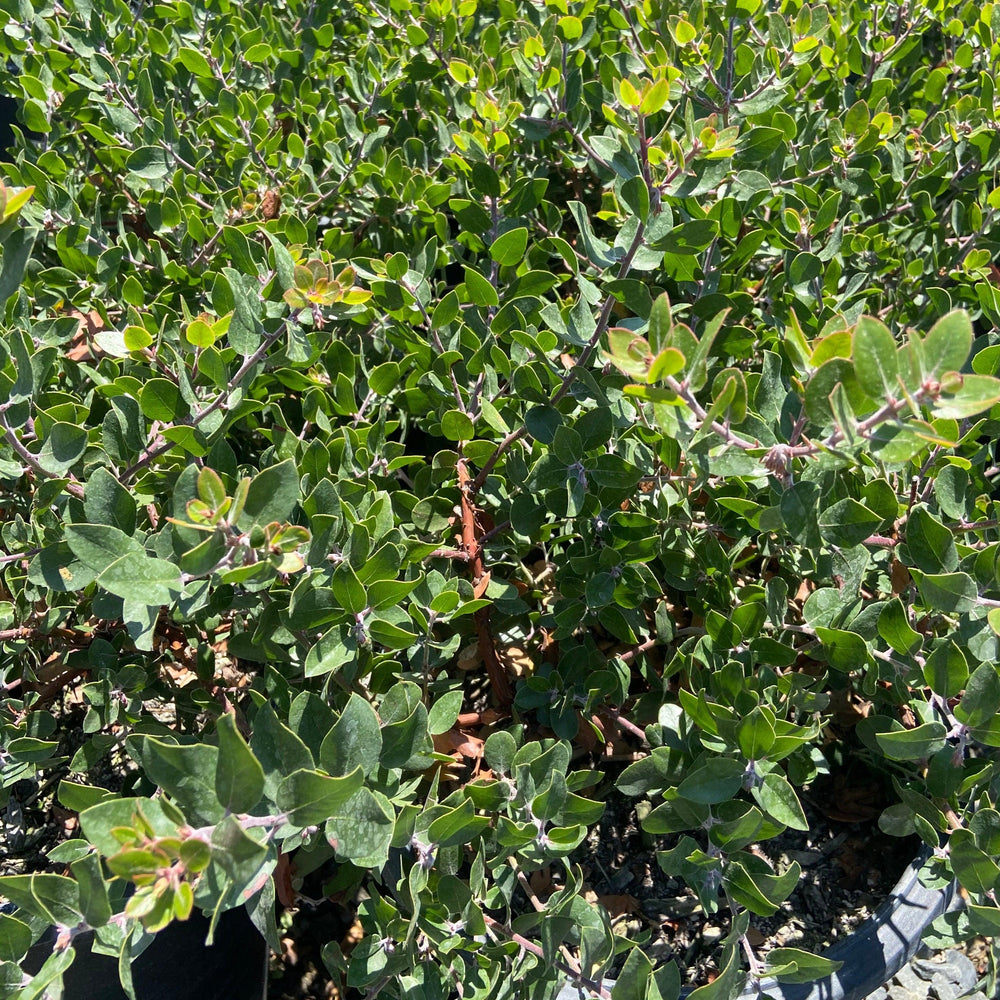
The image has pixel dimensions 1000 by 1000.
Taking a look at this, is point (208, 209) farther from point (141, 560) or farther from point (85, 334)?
point (141, 560)

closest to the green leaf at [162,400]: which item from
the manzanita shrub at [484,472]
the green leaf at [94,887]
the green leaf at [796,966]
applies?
the manzanita shrub at [484,472]

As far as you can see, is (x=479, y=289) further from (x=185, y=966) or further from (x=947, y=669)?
(x=185, y=966)

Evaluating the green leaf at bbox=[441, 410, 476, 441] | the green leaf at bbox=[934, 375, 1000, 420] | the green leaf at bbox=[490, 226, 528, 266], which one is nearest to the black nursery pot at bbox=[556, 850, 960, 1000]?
the green leaf at bbox=[441, 410, 476, 441]

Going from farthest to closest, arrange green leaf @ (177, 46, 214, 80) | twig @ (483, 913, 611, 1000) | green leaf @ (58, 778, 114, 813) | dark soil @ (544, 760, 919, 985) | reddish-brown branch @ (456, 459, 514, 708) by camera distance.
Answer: green leaf @ (177, 46, 214, 80) < dark soil @ (544, 760, 919, 985) < reddish-brown branch @ (456, 459, 514, 708) < twig @ (483, 913, 611, 1000) < green leaf @ (58, 778, 114, 813)

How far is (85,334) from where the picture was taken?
6.07 ft

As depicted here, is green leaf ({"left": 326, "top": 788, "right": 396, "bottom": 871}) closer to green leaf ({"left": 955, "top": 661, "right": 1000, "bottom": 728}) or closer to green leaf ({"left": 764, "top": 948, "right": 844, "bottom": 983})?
green leaf ({"left": 764, "top": 948, "right": 844, "bottom": 983})

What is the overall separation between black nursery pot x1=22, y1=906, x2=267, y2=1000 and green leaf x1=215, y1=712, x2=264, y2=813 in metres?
0.67

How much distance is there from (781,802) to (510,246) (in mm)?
912

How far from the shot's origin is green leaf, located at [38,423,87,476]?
1.15 metres

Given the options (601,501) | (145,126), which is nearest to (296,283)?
(601,501)

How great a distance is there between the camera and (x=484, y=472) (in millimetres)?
1559

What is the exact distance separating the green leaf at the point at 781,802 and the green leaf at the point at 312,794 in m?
0.57

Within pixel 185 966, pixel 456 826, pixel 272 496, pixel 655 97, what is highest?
pixel 655 97

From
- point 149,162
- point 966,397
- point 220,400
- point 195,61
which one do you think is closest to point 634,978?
point 966,397
